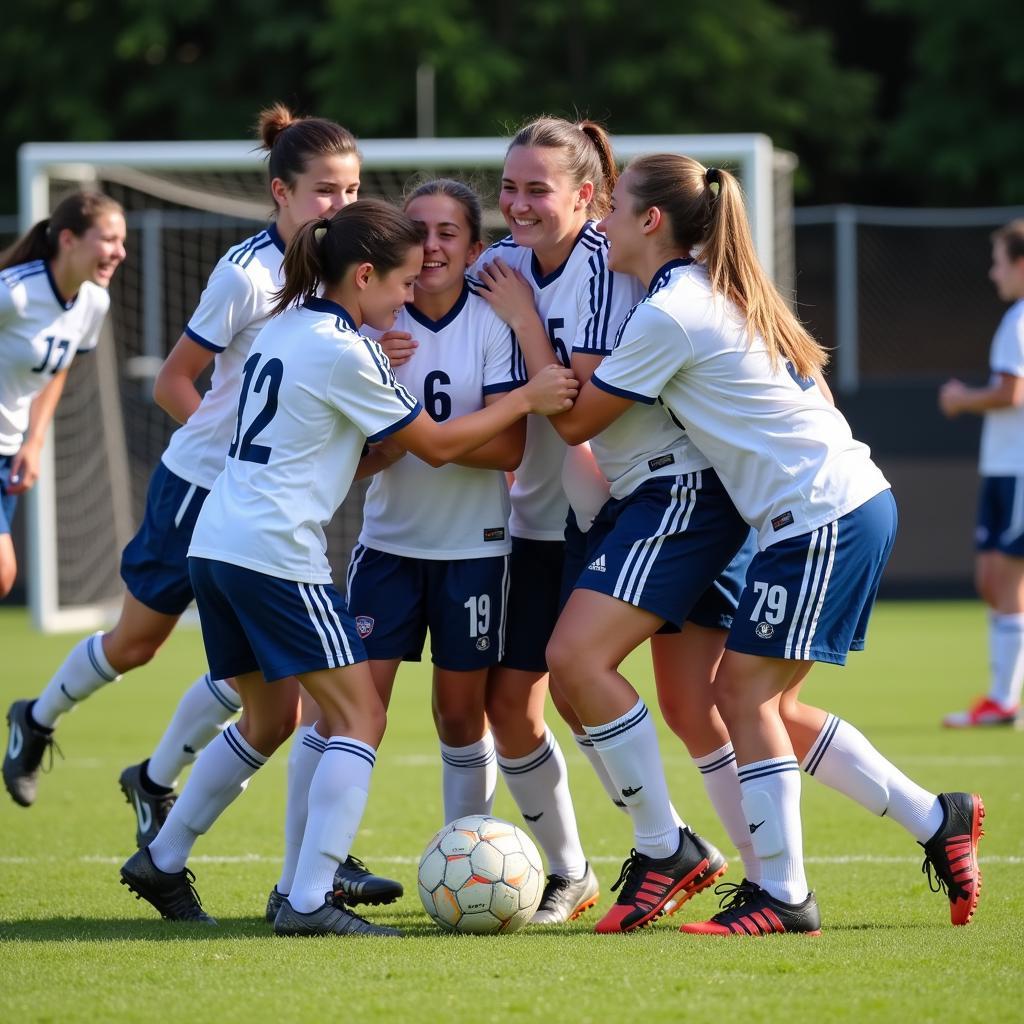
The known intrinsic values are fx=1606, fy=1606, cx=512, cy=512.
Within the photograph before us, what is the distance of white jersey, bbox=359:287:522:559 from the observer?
4.39m

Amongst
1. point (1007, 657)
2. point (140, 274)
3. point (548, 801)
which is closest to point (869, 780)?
point (548, 801)

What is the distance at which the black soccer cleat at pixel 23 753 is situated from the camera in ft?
18.8

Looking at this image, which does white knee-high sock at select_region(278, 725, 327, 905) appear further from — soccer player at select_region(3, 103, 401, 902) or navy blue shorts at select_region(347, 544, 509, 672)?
navy blue shorts at select_region(347, 544, 509, 672)

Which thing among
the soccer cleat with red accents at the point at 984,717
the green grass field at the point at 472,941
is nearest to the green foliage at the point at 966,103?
the soccer cleat with red accents at the point at 984,717

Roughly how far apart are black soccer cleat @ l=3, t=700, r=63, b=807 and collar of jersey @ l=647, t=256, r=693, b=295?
2874 millimetres

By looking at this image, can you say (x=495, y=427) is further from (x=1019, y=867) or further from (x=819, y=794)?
(x=819, y=794)

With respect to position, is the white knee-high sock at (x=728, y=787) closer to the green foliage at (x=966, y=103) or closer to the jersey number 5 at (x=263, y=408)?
the jersey number 5 at (x=263, y=408)

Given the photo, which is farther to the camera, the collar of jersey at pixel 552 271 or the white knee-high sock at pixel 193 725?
the white knee-high sock at pixel 193 725

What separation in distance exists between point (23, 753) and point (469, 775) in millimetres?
1991

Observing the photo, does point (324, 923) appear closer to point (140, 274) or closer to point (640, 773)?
point (640, 773)

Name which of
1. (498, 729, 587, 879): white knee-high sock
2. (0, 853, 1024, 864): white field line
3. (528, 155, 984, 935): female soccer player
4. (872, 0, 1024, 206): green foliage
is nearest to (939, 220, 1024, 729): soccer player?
(0, 853, 1024, 864): white field line

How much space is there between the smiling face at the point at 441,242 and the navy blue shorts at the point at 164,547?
111 cm

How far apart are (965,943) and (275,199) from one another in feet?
9.46

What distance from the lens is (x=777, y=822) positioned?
13.1 ft
